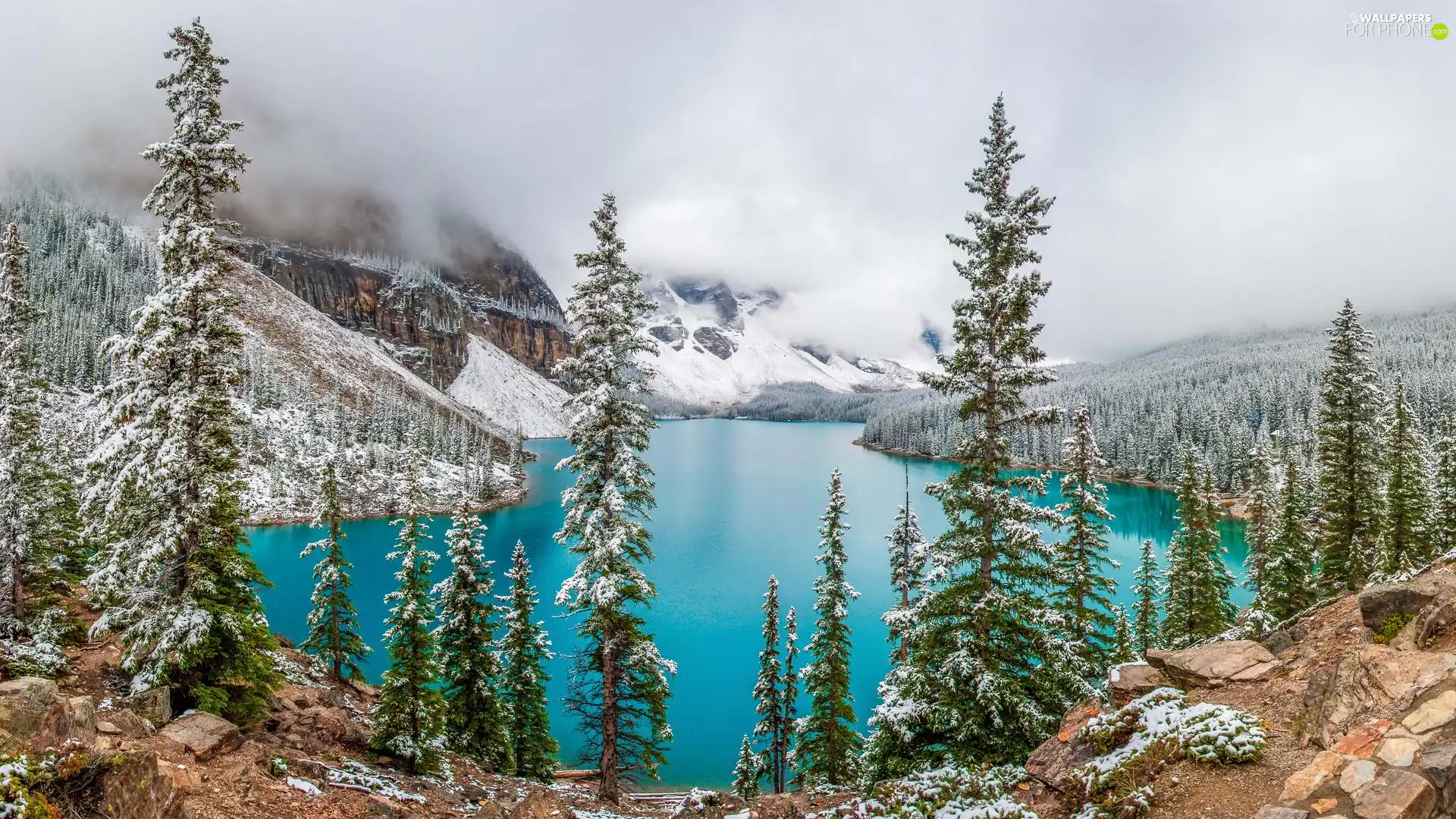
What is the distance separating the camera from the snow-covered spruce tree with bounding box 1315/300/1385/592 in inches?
972

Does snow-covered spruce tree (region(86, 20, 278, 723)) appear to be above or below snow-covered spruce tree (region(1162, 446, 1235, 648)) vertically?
above

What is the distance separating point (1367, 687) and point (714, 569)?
57625 millimetres

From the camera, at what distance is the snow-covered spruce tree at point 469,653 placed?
21.7m

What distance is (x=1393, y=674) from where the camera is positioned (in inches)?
315

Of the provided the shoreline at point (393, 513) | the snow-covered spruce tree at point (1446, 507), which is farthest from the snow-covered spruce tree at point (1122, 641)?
the shoreline at point (393, 513)

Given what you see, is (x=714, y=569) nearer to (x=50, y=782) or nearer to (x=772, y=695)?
(x=772, y=695)

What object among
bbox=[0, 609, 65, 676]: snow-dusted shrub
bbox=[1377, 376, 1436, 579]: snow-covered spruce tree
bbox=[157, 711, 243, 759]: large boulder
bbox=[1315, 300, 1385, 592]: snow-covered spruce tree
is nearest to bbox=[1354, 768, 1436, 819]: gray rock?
bbox=[157, 711, 243, 759]: large boulder

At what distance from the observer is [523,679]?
80.6 feet

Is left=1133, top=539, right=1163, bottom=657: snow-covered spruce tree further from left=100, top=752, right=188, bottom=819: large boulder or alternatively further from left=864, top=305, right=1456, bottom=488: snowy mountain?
left=864, top=305, right=1456, bottom=488: snowy mountain

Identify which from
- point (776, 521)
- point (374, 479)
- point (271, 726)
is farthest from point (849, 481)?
point (271, 726)

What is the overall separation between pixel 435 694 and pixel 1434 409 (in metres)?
164

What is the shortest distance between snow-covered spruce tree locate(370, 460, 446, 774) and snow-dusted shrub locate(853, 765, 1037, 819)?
1276cm

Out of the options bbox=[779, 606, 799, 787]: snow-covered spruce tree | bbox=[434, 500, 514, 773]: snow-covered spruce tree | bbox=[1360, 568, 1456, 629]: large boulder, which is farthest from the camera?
bbox=[779, 606, 799, 787]: snow-covered spruce tree

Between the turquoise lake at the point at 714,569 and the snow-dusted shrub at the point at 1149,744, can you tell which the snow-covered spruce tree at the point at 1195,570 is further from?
the snow-dusted shrub at the point at 1149,744
